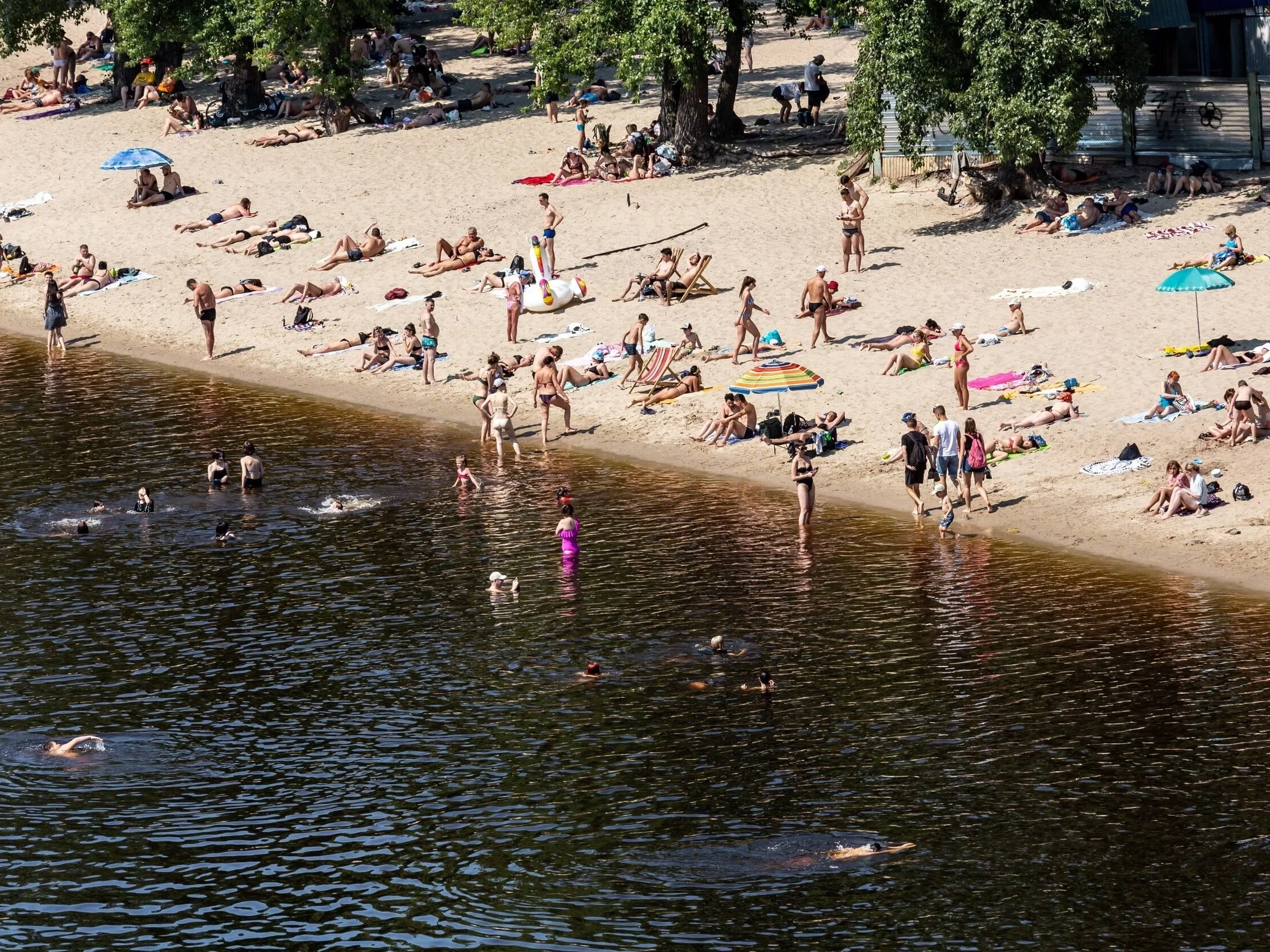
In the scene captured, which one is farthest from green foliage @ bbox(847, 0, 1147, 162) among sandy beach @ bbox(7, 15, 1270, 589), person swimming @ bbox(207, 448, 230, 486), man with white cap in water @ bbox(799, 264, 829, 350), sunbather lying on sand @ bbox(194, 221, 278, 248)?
person swimming @ bbox(207, 448, 230, 486)

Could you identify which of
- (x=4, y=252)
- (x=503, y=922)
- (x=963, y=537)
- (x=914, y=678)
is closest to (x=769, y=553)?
(x=963, y=537)

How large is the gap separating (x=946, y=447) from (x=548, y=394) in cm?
892

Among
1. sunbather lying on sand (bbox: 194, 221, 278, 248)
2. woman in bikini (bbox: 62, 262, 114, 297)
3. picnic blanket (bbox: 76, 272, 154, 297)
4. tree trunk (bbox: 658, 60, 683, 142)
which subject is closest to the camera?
picnic blanket (bbox: 76, 272, 154, 297)

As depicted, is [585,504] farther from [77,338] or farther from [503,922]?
[77,338]

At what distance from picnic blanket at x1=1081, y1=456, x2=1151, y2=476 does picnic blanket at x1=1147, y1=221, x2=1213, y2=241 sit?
1147 cm

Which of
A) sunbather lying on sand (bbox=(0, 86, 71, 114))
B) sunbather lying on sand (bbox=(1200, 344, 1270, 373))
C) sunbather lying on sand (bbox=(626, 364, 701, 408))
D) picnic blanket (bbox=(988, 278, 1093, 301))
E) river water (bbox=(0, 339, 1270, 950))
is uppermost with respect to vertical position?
sunbather lying on sand (bbox=(0, 86, 71, 114))

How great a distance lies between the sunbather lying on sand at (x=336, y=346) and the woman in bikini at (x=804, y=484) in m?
14.8

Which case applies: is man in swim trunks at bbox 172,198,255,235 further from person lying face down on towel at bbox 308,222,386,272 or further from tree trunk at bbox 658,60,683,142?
tree trunk at bbox 658,60,683,142

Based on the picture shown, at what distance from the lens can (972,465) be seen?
2928 centimetres

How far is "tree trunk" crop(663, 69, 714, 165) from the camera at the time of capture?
4953 centimetres

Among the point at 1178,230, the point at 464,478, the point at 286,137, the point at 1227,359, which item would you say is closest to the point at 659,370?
the point at 464,478

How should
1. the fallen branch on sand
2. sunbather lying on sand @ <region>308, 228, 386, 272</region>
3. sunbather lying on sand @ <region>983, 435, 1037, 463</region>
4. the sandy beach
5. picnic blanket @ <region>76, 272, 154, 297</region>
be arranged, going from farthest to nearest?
1. picnic blanket @ <region>76, 272, 154, 297</region>
2. sunbather lying on sand @ <region>308, 228, 386, 272</region>
3. the fallen branch on sand
4. sunbather lying on sand @ <region>983, 435, 1037, 463</region>
5. the sandy beach

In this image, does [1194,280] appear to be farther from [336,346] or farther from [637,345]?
[336,346]

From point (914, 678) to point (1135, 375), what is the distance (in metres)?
12.5
